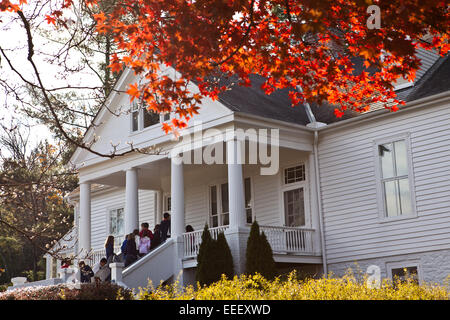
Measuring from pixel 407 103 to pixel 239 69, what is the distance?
801 cm

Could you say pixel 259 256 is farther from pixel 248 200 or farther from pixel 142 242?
pixel 248 200

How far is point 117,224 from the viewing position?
29.2 metres

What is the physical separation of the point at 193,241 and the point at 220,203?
4.04 m

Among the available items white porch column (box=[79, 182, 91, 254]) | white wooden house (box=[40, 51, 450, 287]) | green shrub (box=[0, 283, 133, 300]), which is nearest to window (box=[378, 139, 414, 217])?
white wooden house (box=[40, 51, 450, 287])

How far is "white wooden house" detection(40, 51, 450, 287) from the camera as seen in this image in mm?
17969

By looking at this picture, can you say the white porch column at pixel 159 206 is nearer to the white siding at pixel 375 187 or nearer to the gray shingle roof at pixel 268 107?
the gray shingle roof at pixel 268 107

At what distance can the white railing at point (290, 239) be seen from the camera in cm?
1950

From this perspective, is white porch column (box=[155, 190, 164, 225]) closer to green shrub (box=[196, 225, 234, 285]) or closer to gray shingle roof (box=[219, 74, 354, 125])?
gray shingle roof (box=[219, 74, 354, 125])

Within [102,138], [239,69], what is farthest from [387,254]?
[102,138]

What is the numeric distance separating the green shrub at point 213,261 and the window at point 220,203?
4.90 m

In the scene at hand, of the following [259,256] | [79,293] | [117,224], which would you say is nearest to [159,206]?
[117,224]

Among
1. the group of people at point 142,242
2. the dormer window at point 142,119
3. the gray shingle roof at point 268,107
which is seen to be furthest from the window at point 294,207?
the dormer window at point 142,119
